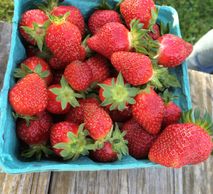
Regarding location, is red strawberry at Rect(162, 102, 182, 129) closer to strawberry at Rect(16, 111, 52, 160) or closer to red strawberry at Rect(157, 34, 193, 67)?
red strawberry at Rect(157, 34, 193, 67)

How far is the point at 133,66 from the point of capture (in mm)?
957

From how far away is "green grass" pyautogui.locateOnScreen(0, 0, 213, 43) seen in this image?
2.22 meters

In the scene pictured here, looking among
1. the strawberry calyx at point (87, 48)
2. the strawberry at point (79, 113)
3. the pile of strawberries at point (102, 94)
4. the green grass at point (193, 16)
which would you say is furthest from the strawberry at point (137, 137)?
the green grass at point (193, 16)

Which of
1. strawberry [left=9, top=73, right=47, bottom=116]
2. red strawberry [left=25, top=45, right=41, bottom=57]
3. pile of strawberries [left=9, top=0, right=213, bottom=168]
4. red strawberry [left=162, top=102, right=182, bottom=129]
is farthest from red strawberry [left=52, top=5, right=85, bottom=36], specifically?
red strawberry [left=162, top=102, right=182, bottom=129]

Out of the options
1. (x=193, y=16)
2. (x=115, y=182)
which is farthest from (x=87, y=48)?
(x=193, y=16)

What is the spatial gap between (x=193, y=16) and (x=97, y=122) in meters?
1.54

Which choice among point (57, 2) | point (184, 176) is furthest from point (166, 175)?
point (57, 2)

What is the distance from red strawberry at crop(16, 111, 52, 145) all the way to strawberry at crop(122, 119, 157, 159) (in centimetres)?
19

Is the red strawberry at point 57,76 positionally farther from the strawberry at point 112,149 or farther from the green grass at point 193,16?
the green grass at point 193,16

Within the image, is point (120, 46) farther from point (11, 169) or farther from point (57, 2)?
point (11, 169)

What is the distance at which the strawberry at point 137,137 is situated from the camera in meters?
1.00

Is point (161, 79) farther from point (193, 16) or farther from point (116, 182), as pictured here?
point (193, 16)

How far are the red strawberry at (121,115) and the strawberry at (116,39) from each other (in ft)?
0.48

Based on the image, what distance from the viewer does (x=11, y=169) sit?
0.89 metres
